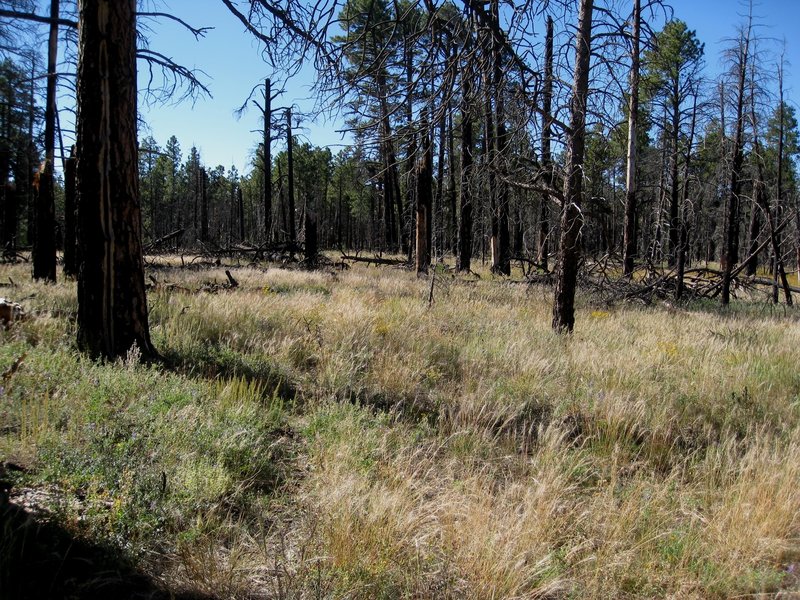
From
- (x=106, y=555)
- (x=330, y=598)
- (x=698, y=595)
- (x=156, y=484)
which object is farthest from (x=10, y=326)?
(x=698, y=595)

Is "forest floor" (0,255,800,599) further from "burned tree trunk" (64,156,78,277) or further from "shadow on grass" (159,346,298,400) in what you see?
"burned tree trunk" (64,156,78,277)

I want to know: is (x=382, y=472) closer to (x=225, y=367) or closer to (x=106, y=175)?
(x=225, y=367)

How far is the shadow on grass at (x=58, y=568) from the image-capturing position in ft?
5.73

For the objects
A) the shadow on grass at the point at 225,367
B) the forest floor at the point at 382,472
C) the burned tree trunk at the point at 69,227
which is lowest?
the forest floor at the point at 382,472

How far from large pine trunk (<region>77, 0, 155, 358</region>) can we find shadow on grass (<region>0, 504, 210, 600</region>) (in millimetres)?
2737

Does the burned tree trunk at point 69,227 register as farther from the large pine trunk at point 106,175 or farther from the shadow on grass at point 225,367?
the shadow on grass at point 225,367

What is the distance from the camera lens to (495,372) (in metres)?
5.05

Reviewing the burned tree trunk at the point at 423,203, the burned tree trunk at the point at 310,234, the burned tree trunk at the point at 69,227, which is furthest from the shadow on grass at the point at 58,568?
the burned tree trunk at the point at 310,234

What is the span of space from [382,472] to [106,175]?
12.3 feet

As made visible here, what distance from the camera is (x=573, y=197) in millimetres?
6637

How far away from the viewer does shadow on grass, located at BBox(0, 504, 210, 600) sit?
1.75 metres

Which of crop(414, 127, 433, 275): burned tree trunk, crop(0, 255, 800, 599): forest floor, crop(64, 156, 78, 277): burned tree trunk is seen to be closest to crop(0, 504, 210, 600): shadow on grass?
crop(0, 255, 800, 599): forest floor

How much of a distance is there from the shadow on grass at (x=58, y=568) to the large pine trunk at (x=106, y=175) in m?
2.74

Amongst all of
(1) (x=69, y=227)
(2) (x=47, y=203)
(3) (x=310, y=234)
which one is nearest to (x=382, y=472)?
(1) (x=69, y=227)
